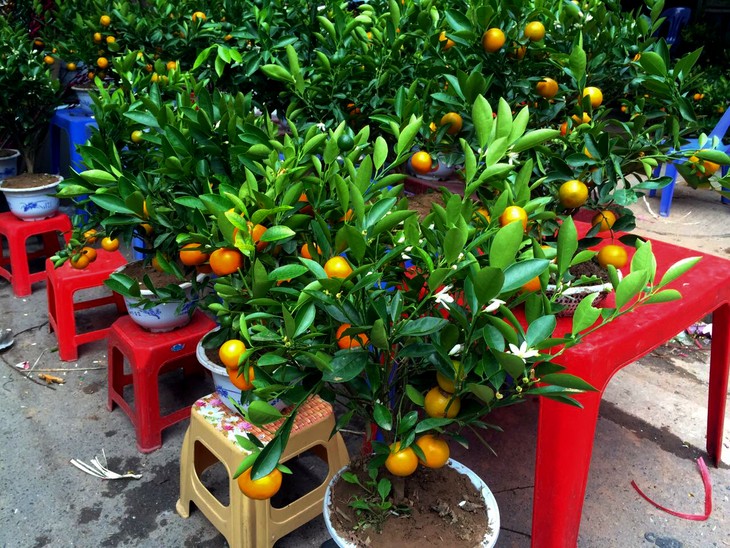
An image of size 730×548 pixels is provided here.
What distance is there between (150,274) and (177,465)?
686mm

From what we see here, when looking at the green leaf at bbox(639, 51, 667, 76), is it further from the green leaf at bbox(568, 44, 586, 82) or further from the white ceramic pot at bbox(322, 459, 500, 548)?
the white ceramic pot at bbox(322, 459, 500, 548)

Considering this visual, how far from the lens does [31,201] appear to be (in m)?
3.31

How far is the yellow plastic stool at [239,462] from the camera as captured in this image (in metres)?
1.68

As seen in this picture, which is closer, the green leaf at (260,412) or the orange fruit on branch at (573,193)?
→ the green leaf at (260,412)

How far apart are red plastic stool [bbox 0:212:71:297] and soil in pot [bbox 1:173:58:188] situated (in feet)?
0.57

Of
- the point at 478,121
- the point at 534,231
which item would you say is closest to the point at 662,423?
A: the point at 534,231

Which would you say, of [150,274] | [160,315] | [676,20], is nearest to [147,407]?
[160,315]

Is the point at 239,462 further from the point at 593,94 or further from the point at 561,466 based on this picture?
the point at 593,94

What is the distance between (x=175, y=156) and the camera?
1.47 metres

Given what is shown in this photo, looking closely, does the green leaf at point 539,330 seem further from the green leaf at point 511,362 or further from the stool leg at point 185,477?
the stool leg at point 185,477

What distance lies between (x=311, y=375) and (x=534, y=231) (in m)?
0.66

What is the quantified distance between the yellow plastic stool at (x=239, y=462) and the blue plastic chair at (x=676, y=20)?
621 cm

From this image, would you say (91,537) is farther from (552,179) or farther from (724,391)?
(724,391)

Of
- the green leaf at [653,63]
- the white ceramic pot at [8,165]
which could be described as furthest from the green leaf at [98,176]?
the white ceramic pot at [8,165]
